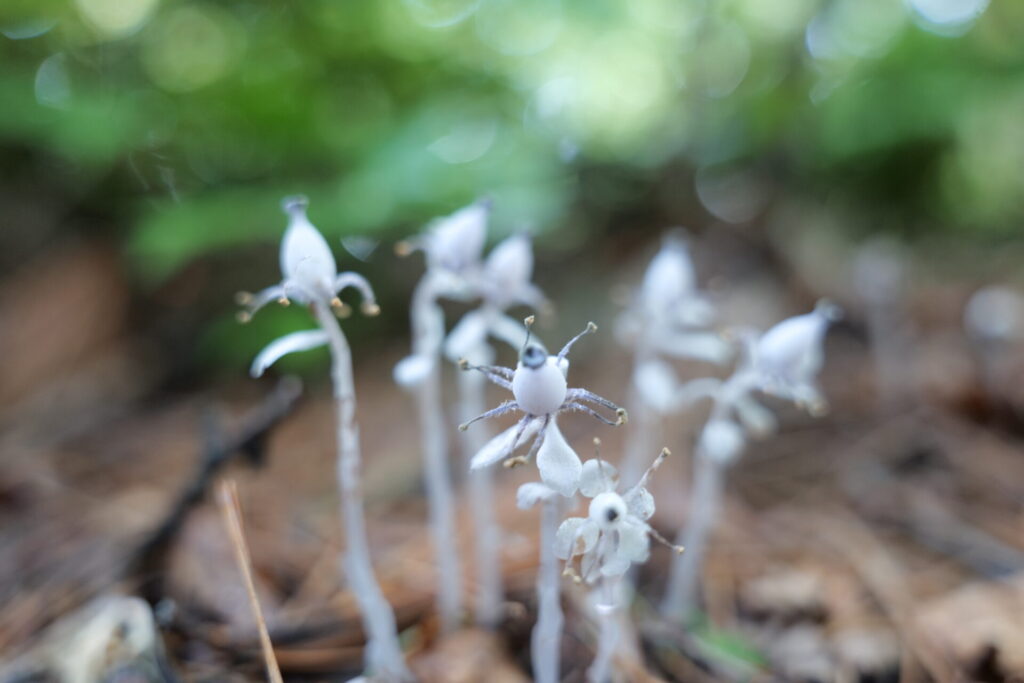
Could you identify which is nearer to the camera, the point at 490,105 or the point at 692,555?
the point at 692,555

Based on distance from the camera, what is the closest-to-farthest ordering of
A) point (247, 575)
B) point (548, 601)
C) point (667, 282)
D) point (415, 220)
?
point (548, 601)
point (247, 575)
point (667, 282)
point (415, 220)

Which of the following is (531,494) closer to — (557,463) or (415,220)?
(557,463)

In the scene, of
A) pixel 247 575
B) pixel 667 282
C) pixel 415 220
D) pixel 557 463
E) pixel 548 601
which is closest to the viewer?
pixel 557 463

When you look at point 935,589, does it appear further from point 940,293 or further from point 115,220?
point 115,220

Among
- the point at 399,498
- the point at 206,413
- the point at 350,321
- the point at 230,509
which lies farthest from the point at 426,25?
the point at 230,509

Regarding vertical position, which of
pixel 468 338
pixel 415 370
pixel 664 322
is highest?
pixel 664 322

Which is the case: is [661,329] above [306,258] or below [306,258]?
above

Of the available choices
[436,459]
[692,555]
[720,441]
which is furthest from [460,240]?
[692,555]
